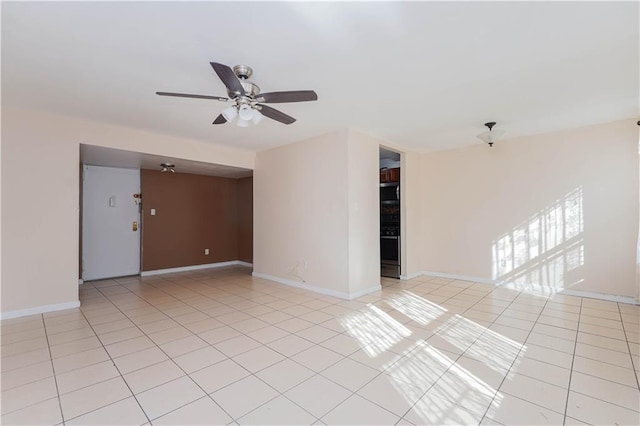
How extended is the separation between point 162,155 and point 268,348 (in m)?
3.49

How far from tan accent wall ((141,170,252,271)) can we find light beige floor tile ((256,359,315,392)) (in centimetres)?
489

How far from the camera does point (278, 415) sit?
5.58ft

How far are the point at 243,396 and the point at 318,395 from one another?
1.62 feet

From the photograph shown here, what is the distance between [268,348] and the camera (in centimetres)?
256

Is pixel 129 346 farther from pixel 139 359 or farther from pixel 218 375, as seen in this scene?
pixel 218 375

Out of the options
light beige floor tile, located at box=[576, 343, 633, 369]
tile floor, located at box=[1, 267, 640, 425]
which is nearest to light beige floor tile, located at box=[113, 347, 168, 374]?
tile floor, located at box=[1, 267, 640, 425]

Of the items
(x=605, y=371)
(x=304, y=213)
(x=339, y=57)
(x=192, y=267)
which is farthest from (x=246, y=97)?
(x=192, y=267)

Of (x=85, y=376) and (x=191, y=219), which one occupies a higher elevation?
(x=191, y=219)

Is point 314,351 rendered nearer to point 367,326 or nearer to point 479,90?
point 367,326

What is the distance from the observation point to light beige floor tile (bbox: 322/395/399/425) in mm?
1646

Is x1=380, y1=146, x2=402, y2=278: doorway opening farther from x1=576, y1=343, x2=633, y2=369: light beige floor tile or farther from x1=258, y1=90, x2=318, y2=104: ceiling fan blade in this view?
x1=258, y1=90, x2=318, y2=104: ceiling fan blade

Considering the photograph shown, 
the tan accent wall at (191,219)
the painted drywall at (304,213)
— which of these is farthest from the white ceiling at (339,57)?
the tan accent wall at (191,219)

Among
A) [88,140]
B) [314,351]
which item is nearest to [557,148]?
[314,351]

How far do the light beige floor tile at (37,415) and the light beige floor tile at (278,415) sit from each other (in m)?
1.10
